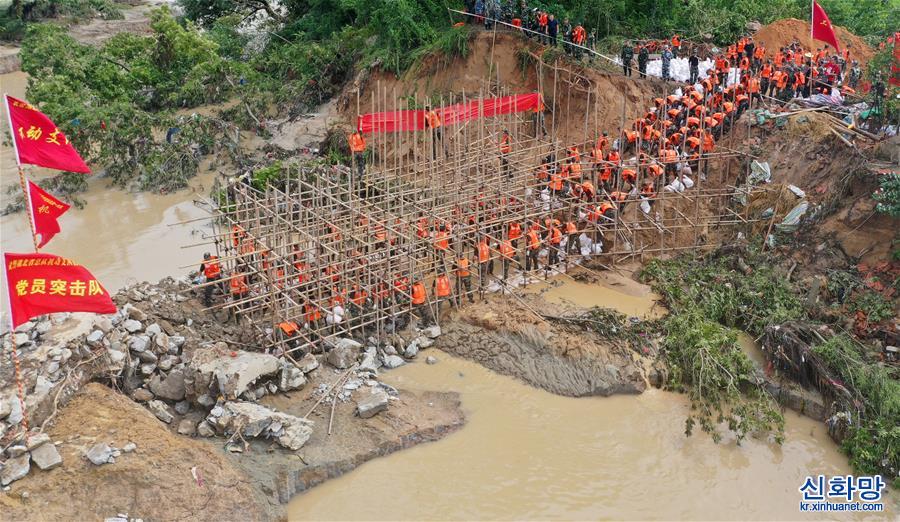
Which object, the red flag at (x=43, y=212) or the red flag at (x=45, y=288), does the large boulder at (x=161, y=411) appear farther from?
the red flag at (x=43, y=212)

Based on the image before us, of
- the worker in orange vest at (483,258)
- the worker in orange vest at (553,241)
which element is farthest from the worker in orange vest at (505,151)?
the worker in orange vest at (483,258)

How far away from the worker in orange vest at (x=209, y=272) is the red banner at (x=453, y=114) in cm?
395

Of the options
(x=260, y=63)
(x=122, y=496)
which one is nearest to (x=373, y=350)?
(x=122, y=496)

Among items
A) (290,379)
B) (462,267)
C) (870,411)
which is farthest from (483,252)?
(870,411)

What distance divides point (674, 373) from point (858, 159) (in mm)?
5700

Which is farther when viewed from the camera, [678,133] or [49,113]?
[49,113]

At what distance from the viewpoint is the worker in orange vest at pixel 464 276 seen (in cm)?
1294

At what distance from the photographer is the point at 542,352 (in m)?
12.1

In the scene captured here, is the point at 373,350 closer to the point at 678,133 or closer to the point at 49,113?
the point at 678,133

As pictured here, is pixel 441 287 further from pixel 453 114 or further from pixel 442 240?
pixel 453 114

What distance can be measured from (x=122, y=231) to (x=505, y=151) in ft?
26.2

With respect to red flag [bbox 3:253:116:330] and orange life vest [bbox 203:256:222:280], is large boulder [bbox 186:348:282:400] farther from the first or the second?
orange life vest [bbox 203:256:222:280]

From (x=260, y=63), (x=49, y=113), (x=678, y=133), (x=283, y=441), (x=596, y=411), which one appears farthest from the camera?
(x=260, y=63)

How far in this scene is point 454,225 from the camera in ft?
44.7
